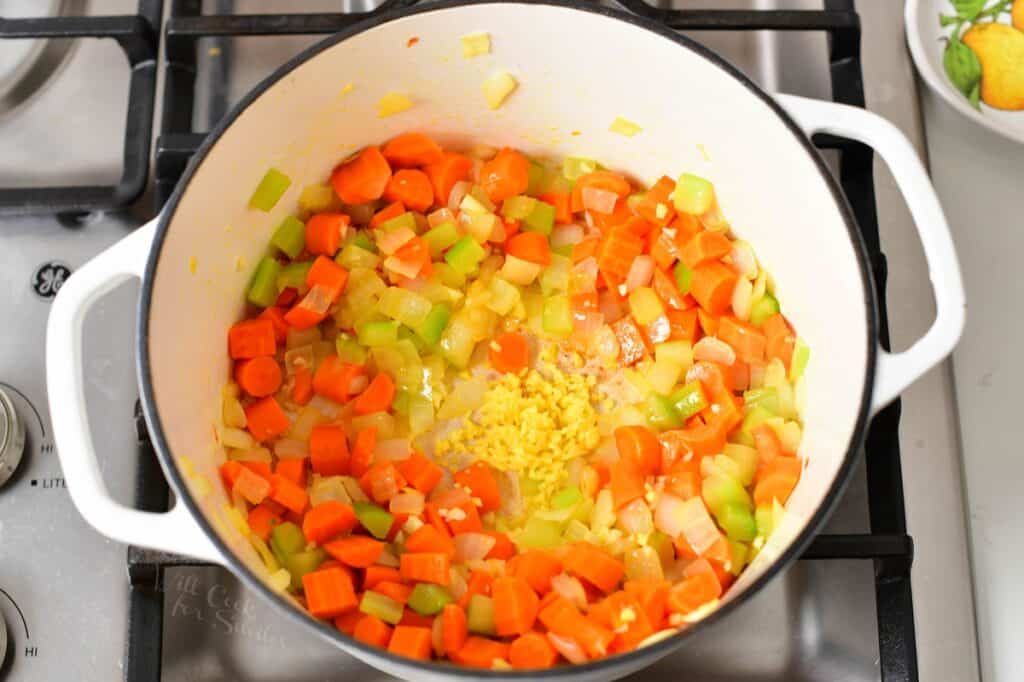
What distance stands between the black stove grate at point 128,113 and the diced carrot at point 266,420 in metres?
0.27

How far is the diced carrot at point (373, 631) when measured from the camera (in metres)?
1.03

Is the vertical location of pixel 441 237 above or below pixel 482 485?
above

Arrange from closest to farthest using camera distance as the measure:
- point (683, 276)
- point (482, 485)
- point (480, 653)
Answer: point (480, 653) < point (482, 485) < point (683, 276)

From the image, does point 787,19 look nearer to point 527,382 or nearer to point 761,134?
point 761,134

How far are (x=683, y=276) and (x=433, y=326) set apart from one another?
0.99 feet

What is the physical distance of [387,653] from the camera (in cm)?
84

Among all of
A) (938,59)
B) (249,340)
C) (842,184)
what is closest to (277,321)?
(249,340)

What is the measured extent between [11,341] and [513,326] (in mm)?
564

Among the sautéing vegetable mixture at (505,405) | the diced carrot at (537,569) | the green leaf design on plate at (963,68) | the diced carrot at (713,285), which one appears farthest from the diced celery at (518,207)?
the green leaf design on plate at (963,68)

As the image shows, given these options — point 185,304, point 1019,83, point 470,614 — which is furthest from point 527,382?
point 1019,83

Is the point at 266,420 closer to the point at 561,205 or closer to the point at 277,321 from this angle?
the point at 277,321

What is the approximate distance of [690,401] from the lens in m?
1.19

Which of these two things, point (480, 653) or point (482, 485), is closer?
point (480, 653)

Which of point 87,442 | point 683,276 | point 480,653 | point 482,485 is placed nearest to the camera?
point 87,442
